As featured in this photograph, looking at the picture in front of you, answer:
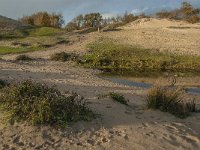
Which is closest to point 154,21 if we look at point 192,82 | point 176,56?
point 176,56

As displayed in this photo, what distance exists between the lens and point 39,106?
34.8 ft

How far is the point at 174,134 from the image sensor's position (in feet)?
36.6

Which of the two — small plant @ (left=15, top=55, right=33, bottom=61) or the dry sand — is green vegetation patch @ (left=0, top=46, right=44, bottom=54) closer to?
small plant @ (left=15, top=55, right=33, bottom=61)

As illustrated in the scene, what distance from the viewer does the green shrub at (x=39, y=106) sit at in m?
10.6

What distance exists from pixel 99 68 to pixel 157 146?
72.8 feet

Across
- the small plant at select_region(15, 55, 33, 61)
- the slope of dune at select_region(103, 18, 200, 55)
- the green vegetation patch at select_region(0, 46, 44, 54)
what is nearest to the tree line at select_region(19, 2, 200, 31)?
the slope of dune at select_region(103, 18, 200, 55)

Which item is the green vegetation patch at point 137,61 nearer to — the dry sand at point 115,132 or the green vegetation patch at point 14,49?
the green vegetation patch at point 14,49

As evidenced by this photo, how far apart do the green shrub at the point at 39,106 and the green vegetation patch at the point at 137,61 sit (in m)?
18.8

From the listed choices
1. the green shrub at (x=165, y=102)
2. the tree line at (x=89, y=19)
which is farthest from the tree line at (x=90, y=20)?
the green shrub at (x=165, y=102)

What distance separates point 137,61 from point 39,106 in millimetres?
24814

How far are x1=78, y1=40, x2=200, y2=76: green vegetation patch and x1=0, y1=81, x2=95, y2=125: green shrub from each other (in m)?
18.8

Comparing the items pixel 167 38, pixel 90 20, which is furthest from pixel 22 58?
pixel 90 20

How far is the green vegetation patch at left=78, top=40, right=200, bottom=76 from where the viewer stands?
32250 millimetres

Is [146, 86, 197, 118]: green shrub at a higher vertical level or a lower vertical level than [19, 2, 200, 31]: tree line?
lower
